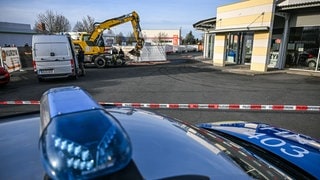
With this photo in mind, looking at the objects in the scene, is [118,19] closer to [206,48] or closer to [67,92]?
[206,48]

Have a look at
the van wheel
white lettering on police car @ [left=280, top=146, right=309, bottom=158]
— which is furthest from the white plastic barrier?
white lettering on police car @ [left=280, top=146, right=309, bottom=158]

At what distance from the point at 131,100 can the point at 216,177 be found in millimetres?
6546

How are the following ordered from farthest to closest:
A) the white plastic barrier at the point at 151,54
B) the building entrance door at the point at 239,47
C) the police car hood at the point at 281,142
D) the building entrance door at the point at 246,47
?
the white plastic barrier at the point at 151,54 < the building entrance door at the point at 239,47 < the building entrance door at the point at 246,47 < the police car hood at the point at 281,142

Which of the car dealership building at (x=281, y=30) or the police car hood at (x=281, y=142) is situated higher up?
the car dealership building at (x=281, y=30)

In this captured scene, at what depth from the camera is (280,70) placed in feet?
53.6

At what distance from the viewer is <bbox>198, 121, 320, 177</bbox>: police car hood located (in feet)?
6.32

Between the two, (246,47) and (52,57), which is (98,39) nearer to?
(52,57)

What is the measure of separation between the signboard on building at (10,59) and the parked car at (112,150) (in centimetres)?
1595

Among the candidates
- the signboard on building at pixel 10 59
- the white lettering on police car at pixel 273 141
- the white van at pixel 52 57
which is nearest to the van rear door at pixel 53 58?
the white van at pixel 52 57

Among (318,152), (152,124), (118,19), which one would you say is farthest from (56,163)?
(118,19)

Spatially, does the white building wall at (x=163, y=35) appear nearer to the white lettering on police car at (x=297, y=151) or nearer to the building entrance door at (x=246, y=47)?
the building entrance door at (x=246, y=47)

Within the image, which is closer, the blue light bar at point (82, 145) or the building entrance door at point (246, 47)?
the blue light bar at point (82, 145)

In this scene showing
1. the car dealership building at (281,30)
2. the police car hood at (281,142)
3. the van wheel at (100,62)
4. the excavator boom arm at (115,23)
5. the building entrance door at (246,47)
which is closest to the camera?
the police car hood at (281,142)

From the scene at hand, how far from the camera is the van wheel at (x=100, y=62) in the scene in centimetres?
1944
